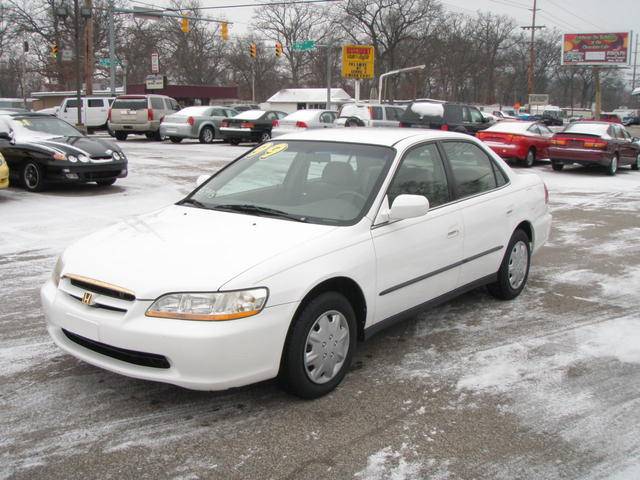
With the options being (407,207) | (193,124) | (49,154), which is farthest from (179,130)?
(407,207)

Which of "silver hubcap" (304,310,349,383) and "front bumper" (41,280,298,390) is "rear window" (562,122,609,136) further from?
"front bumper" (41,280,298,390)

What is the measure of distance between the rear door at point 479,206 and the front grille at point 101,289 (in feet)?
8.43

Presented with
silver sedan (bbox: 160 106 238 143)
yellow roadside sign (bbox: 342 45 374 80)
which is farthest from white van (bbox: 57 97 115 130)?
yellow roadside sign (bbox: 342 45 374 80)

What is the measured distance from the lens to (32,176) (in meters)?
11.6

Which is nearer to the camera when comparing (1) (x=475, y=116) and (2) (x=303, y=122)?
(1) (x=475, y=116)

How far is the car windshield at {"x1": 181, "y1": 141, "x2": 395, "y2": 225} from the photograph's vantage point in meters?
4.13

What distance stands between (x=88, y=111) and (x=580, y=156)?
71.8 ft

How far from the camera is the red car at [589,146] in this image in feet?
56.1

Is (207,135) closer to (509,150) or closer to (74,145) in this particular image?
(509,150)

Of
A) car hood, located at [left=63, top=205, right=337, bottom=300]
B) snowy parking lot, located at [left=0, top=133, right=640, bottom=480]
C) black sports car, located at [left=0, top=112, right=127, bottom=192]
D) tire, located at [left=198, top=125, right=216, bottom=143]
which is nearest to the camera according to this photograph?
snowy parking lot, located at [left=0, top=133, right=640, bottom=480]

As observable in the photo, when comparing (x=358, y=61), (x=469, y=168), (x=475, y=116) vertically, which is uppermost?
(x=358, y=61)

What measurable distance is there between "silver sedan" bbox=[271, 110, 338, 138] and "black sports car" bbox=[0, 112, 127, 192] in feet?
34.6

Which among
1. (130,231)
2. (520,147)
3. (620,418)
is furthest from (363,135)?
(520,147)

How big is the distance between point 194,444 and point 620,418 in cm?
235
